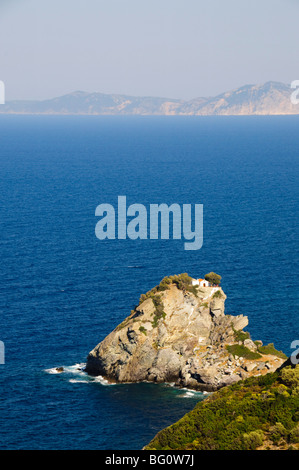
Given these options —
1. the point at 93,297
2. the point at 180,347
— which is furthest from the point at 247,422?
the point at 93,297

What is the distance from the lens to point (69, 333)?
96.4m

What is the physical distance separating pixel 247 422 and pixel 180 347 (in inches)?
1211

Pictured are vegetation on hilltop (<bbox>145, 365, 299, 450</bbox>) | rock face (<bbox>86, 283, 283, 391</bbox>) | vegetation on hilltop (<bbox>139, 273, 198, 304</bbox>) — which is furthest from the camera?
vegetation on hilltop (<bbox>139, 273, 198, 304</bbox>)

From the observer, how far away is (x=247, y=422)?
58906 mm

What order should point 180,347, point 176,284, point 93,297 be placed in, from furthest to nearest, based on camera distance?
point 93,297 → point 176,284 → point 180,347

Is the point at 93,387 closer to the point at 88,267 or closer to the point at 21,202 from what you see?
the point at 88,267

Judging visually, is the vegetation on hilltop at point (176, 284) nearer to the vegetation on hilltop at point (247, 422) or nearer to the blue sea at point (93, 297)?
the blue sea at point (93, 297)

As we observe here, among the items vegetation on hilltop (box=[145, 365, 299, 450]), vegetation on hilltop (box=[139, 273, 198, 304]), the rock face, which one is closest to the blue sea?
the rock face

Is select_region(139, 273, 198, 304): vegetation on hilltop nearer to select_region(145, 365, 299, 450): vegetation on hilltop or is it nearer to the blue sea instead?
the blue sea

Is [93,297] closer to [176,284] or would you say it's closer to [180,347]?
[176,284]

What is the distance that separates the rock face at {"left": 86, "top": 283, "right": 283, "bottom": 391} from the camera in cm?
8588

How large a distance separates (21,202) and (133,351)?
337ft

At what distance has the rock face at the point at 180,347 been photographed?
85.9 metres

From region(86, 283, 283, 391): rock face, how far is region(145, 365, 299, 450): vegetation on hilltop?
17271 millimetres
